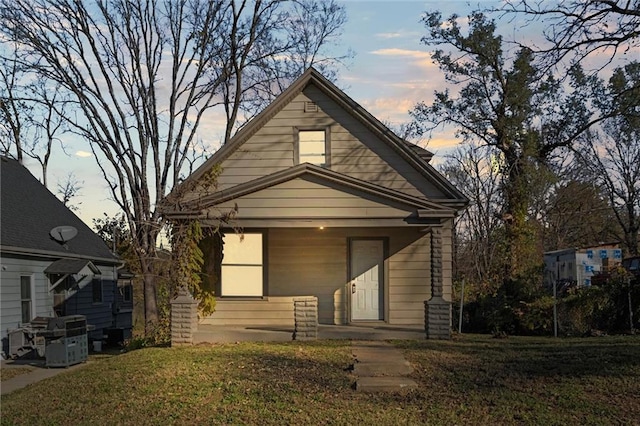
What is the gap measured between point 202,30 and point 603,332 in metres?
16.2

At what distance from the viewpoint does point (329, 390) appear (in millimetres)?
9078

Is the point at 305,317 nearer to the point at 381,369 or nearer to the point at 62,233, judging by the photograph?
the point at 381,369

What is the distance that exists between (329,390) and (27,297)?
12045mm

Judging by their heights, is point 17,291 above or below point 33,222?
below

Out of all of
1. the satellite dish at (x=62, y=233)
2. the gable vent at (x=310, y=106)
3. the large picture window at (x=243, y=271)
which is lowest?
the large picture window at (x=243, y=271)

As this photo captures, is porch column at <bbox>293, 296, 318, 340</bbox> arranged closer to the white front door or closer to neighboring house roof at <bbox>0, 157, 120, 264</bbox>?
the white front door

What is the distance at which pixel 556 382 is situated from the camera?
364 inches

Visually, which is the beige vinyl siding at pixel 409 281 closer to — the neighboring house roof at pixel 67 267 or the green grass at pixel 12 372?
the green grass at pixel 12 372

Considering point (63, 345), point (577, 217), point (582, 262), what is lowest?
point (63, 345)

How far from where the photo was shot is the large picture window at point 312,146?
16703 millimetres

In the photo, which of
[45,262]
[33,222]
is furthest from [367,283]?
[33,222]

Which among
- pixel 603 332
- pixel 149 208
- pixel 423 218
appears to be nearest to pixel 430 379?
pixel 423 218

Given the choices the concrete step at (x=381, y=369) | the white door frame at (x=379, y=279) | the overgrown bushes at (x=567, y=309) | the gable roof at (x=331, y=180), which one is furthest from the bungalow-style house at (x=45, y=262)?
the overgrown bushes at (x=567, y=309)

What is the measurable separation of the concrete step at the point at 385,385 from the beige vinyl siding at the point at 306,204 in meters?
5.72
